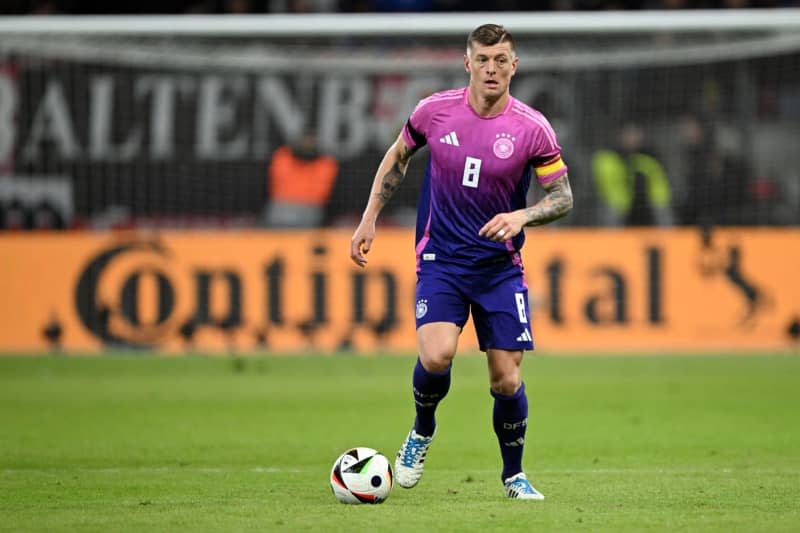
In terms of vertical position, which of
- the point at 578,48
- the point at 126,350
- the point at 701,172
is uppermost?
the point at 578,48

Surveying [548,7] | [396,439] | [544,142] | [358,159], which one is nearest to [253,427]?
[396,439]

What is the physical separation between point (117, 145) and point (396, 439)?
31.1ft

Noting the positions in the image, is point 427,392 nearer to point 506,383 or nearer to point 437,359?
point 437,359

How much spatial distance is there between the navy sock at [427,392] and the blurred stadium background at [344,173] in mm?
8428

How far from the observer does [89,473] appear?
8.38 meters

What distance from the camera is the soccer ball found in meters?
7.03

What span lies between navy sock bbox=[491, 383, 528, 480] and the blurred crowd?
12991 millimetres

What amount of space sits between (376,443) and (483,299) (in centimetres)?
267

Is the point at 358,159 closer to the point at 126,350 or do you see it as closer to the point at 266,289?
the point at 266,289

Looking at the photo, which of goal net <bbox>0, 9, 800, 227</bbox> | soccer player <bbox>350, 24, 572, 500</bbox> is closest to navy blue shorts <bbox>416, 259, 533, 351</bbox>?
soccer player <bbox>350, 24, 572, 500</bbox>

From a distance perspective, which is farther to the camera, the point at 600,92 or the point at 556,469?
the point at 600,92

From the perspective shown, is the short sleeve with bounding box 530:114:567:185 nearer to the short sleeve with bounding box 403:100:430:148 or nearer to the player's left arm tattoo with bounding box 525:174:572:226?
the player's left arm tattoo with bounding box 525:174:572:226

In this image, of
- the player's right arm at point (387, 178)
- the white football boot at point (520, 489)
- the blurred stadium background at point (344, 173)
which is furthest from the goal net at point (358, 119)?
the white football boot at point (520, 489)

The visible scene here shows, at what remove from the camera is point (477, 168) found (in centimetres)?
742
